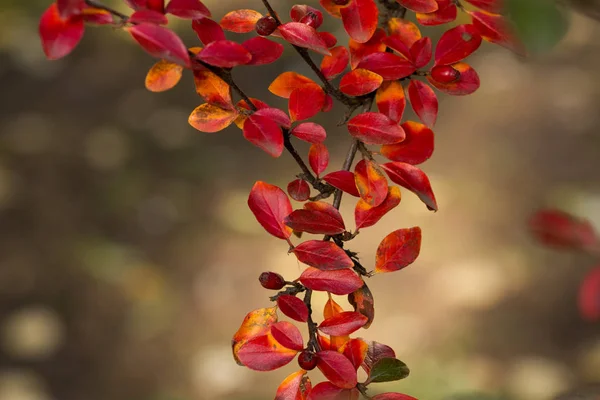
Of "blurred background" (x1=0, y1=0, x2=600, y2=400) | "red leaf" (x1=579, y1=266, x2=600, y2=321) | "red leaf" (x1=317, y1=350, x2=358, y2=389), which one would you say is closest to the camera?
"red leaf" (x1=579, y1=266, x2=600, y2=321)

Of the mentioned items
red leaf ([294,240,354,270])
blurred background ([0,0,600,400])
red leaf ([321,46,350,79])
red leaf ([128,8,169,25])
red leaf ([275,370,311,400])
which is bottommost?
blurred background ([0,0,600,400])

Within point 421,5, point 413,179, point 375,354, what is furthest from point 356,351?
point 421,5

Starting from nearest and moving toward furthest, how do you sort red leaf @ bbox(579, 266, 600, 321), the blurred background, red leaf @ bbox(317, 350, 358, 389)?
red leaf @ bbox(579, 266, 600, 321) → red leaf @ bbox(317, 350, 358, 389) → the blurred background

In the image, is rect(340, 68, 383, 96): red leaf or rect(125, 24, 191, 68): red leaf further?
rect(340, 68, 383, 96): red leaf

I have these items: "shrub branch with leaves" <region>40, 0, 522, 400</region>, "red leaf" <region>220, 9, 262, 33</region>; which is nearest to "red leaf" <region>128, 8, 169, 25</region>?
"shrub branch with leaves" <region>40, 0, 522, 400</region>

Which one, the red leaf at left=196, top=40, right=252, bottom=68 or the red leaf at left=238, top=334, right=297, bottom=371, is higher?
the red leaf at left=196, top=40, right=252, bottom=68

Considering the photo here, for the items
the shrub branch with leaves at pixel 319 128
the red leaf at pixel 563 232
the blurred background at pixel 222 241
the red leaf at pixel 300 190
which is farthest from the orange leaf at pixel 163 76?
the blurred background at pixel 222 241

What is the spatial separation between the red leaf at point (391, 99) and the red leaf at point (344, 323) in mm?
139

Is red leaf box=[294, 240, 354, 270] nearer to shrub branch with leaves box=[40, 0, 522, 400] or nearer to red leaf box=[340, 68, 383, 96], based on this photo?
shrub branch with leaves box=[40, 0, 522, 400]

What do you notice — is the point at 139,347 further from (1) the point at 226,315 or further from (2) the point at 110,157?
(2) the point at 110,157

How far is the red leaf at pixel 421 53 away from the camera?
466 mm

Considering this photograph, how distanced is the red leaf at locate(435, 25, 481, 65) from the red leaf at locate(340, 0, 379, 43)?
6cm

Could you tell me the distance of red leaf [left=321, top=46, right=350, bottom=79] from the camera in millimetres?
495

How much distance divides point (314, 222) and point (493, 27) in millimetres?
183
